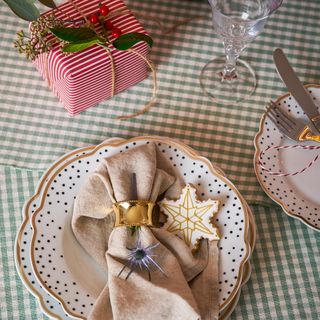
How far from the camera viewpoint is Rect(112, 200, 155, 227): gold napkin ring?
0.72 meters

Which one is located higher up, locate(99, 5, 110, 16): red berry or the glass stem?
locate(99, 5, 110, 16): red berry

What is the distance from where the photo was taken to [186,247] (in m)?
0.72

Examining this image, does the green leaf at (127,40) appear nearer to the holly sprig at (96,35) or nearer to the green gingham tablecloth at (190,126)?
the holly sprig at (96,35)

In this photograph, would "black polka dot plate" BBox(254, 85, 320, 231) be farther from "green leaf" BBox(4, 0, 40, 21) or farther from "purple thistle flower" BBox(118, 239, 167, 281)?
"green leaf" BBox(4, 0, 40, 21)

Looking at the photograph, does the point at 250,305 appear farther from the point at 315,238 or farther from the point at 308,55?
the point at 308,55

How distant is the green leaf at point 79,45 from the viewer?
2.51 feet

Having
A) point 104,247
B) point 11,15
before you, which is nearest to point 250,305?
point 104,247

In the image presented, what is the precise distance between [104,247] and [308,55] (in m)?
0.45

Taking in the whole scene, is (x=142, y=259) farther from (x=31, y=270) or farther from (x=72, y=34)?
(x=72, y=34)

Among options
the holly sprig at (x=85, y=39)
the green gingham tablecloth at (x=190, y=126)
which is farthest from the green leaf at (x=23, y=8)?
the green gingham tablecloth at (x=190, y=126)

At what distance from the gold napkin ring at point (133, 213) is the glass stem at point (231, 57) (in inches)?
10.3

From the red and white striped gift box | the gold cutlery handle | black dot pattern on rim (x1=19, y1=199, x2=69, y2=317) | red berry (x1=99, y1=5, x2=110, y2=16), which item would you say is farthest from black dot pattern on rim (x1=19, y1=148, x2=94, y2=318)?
the gold cutlery handle

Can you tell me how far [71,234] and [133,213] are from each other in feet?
0.30

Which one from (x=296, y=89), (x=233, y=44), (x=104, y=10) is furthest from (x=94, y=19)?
(x=296, y=89)
